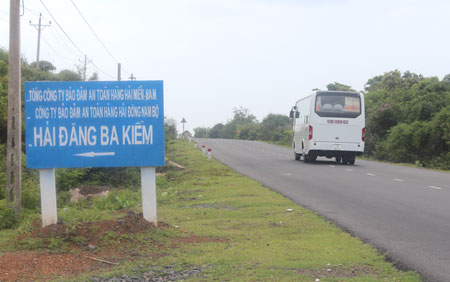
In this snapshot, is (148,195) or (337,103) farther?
(337,103)

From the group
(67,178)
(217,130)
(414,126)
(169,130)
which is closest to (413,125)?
(414,126)

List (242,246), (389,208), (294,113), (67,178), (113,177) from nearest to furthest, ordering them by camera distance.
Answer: (242,246) < (389,208) < (67,178) < (113,177) < (294,113)

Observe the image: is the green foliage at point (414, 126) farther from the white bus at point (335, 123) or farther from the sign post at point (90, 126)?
the sign post at point (90, 126)

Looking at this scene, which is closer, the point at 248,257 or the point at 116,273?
the point at 116,273

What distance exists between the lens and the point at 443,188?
47.0 ft

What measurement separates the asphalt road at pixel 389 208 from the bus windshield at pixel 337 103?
562cm

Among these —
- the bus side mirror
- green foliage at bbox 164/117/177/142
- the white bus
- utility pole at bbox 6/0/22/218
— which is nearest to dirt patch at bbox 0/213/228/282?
utility pole at bbox 6/0/22/218

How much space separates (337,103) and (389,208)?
13829mm

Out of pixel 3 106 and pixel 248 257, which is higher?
pixel 3 106

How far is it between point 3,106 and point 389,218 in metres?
12.6

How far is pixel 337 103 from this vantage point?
23938 mm

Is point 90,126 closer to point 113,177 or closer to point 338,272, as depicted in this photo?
point 338,272

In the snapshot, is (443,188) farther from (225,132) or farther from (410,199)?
(225,132)

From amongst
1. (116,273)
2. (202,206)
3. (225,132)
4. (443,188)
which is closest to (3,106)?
(202,206)
